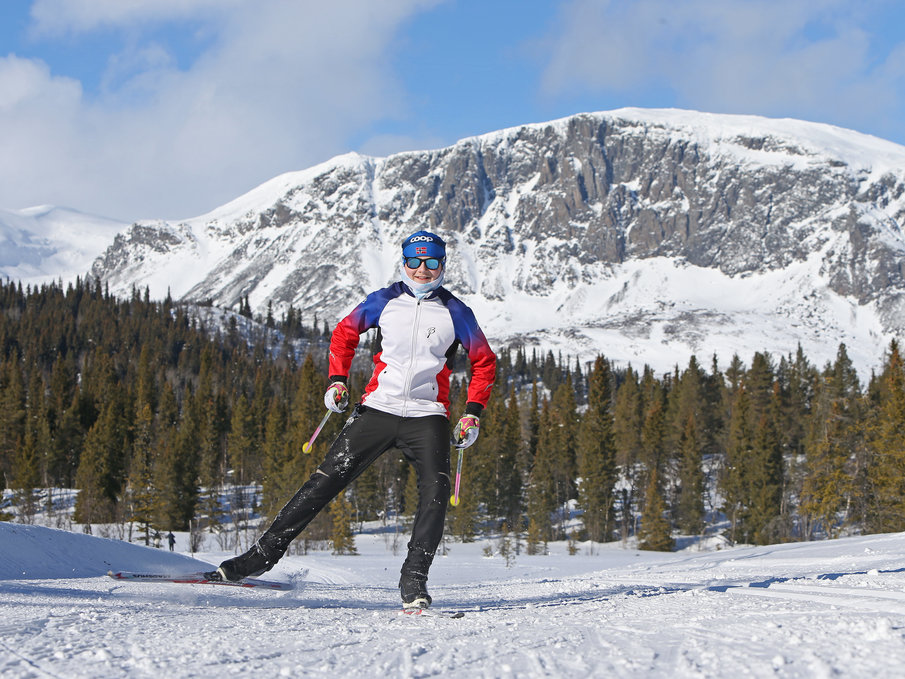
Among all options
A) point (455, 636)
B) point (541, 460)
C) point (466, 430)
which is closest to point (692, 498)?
point (541, 460)

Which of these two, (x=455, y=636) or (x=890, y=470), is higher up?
(x=890, y=470)

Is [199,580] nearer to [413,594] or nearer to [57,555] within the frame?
[413,594]

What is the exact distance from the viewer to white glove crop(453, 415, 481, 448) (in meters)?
5.89

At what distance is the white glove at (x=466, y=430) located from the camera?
19.3ft

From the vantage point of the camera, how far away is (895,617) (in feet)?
13.8

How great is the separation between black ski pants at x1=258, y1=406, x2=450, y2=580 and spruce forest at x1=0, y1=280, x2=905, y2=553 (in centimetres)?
3835

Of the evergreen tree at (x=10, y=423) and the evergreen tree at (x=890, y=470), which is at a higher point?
the evergreen tree at (x=10, y=423)

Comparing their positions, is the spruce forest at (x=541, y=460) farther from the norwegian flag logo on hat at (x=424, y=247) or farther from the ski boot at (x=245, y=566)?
the norwegian flag logo on hat at (x=424, y=247)

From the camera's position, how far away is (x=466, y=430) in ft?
19.6

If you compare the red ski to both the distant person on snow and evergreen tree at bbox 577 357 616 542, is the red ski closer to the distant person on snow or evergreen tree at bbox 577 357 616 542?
the distant person on snow

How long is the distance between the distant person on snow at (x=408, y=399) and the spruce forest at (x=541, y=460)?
38389 mm

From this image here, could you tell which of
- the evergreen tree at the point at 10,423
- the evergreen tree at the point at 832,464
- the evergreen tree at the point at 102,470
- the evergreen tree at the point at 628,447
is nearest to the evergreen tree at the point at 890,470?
the evergreen tree at the point at 832,464

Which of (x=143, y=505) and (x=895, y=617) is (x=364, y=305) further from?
(x=143, y=505)

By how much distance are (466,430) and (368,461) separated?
0.81 m
